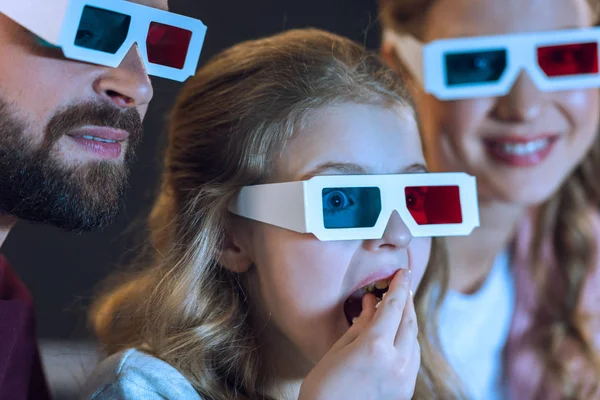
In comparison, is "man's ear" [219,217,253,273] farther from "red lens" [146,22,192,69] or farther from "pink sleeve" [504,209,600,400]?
"pink sleeve" [504,209,600,400]

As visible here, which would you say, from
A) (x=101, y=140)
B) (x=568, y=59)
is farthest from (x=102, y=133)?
(x=568, y=59)

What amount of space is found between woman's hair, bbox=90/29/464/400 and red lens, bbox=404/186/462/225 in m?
0.15

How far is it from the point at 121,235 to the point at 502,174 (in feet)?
2.55

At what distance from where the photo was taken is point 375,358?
0.97 metres

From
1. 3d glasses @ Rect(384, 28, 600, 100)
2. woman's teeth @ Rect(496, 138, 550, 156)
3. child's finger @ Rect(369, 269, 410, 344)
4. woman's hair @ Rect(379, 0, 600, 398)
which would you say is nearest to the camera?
child's finger @ Rect(369, 269, 410, 344)

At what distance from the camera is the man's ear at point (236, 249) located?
1.14m

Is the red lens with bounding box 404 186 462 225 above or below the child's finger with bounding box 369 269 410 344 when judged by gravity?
A: above

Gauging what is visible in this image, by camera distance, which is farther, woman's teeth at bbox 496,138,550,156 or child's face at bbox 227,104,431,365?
woman's teeth at bbox 496,138,550,156

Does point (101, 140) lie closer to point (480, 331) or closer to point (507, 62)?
point (507, 62)

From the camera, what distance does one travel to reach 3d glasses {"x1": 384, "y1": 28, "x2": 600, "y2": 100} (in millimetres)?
1295

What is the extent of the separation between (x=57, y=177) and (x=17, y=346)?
0.34 metres

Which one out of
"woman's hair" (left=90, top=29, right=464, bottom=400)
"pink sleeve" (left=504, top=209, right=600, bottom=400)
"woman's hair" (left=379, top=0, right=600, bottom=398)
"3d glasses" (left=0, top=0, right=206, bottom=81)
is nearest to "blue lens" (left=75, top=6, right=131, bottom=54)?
"3d glasses" (left=0, top=0, right=206, bottom=81)

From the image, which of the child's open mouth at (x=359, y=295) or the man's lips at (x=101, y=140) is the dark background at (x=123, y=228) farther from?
the child's open mouth at (x=359, y=295)

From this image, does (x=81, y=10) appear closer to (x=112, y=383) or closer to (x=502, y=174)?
(x=112, y=383)
